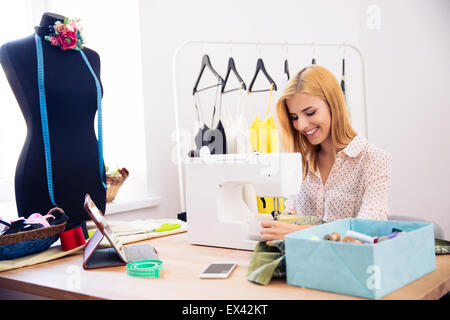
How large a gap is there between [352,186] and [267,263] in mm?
842

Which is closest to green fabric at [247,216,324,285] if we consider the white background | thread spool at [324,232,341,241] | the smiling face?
Answer: thread spool at [324,232,341,241]

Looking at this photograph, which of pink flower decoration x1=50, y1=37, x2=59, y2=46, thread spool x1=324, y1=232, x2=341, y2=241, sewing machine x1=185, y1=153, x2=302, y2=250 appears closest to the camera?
thread spool x1=324, y1=232, x2=341, y2=241

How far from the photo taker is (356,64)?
3.29m

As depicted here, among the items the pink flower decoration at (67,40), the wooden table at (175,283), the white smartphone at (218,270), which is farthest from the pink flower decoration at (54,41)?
the white smartphone at (218,270)

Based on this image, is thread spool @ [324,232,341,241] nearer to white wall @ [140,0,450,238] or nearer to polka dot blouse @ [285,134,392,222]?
polka dot blouse @ [285,134,392,222]

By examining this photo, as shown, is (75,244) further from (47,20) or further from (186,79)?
(186,79)

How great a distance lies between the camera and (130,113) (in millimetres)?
3045

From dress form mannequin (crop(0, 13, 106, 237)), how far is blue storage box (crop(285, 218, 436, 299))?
0.98 meters

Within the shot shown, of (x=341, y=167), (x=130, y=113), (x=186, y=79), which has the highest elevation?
(x=186, y=79)

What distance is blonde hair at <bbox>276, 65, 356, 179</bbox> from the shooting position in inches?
71.9

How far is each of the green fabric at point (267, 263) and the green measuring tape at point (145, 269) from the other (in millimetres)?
252
